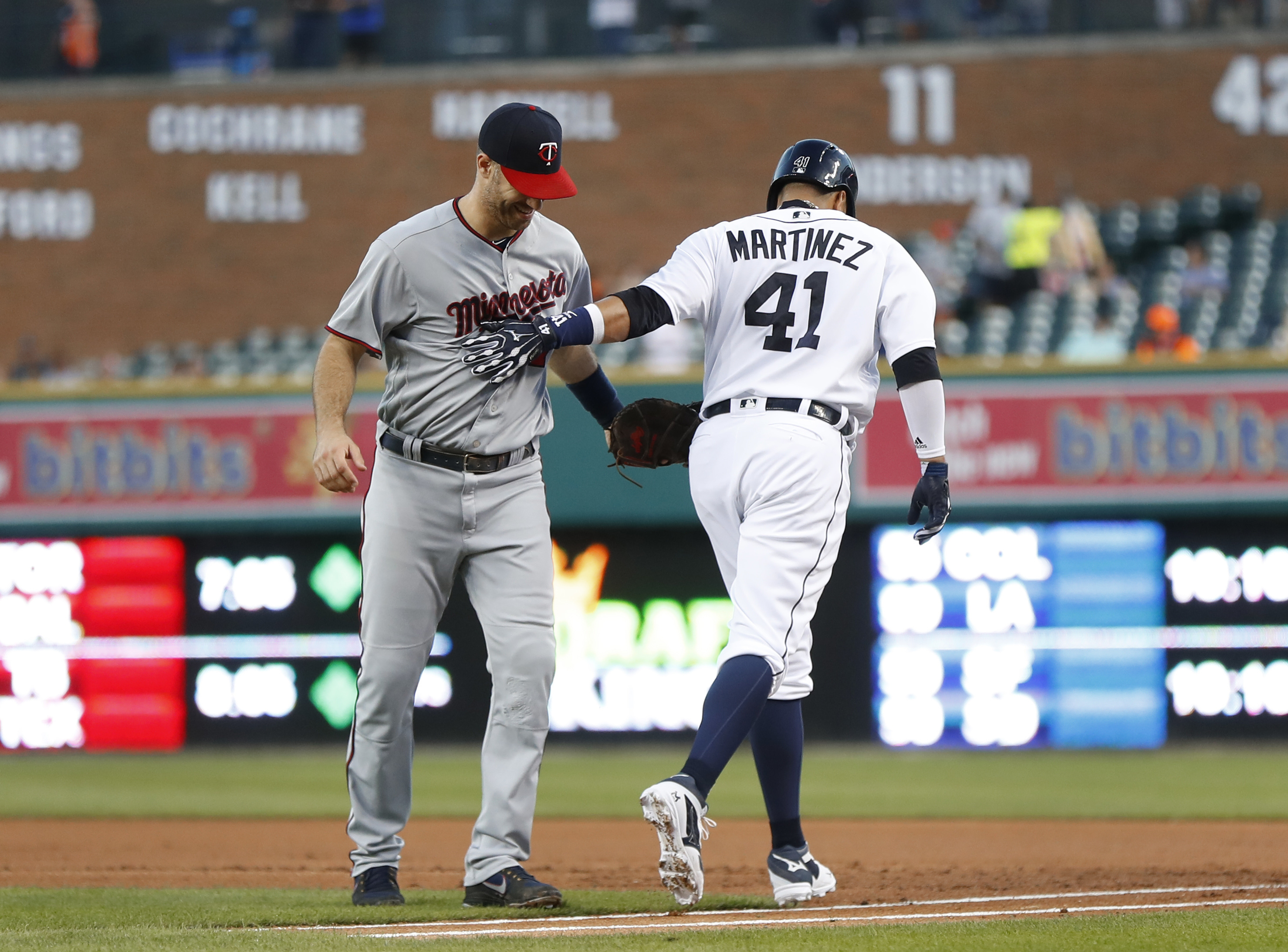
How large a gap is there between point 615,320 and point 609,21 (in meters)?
14.9

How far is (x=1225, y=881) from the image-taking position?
5156 millimetres

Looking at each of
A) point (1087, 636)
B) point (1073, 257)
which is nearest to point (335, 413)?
point (1087, 636)

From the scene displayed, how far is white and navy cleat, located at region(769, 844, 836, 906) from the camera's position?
440 centimetres

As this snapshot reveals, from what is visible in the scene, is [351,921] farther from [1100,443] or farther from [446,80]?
[446,80]

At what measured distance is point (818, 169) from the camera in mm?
4637

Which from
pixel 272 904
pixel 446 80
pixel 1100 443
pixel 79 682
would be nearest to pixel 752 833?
pixel 272 904

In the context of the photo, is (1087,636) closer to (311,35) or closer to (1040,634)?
(1040,634)

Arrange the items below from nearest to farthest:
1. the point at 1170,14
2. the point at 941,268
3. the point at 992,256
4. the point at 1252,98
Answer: the point at 992,256 < the point at 941,268 < the point at 1252,98 < the point at 1170,14

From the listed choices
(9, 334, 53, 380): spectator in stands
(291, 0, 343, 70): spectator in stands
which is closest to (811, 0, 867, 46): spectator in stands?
(291, 0, 343, 70): spectator in stands

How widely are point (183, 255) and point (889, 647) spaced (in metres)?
10.8

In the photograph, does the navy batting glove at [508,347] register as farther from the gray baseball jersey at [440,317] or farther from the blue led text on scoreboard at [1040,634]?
the blue led text on scoreboard at [1040,634]

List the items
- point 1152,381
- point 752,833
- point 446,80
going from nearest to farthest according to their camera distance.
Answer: point 752,833 → point 1152,381 → point 446,80

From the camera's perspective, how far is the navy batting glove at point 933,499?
4.31 metres

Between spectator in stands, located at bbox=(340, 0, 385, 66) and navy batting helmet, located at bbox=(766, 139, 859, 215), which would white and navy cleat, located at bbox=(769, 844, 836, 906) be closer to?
navy batting helmet, located at bbox=(766, 139, 859, 215)
